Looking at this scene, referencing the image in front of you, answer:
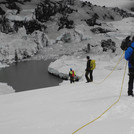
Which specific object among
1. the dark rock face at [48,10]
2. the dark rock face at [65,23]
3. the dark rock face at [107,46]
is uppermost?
the dark rock face at [48,10]

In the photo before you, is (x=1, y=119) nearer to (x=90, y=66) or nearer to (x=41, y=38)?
(x=90, y=66)

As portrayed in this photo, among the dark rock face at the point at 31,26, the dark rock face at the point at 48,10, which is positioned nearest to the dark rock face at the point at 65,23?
the dark rock face at the point at 48,10

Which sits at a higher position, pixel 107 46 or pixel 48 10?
pixel 48 10

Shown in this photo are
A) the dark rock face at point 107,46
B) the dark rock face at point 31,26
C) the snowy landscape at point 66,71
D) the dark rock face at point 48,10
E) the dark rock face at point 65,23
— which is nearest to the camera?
the snowy landscape at point 66,71

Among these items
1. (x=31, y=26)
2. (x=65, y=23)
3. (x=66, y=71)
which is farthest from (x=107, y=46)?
(x=65, y=23)

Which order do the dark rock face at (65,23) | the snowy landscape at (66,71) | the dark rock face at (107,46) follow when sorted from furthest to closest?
the dark rock face at (65,23)
the dark rock face at (107,46)
the snowy landscape at (66,71)

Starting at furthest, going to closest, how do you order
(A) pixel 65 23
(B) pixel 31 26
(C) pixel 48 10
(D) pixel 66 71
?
(C) pixel 48 10 → (A) pixel 65 23 → (B) pixel 31 26 → (D) pixel 66 71

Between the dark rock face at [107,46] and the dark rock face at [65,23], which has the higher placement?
the dark rock face at [65,23]

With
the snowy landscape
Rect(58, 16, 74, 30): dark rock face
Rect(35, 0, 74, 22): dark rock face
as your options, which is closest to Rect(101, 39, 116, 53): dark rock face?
the snowy landscape

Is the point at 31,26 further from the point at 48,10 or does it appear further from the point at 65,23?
the point at 48,10

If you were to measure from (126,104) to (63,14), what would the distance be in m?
105

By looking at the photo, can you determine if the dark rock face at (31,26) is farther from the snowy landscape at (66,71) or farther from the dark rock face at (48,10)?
the dark rock face at (48,10)

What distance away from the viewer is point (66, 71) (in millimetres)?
29453

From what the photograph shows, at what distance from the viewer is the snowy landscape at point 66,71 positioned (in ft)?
9.29
